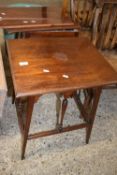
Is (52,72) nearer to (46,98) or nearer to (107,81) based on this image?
(107,81)

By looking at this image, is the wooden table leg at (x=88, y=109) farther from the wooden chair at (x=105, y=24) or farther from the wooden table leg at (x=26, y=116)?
the wooden chair at (x=105, y=24)

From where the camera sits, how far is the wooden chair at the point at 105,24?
203 cm

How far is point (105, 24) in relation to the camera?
2.16 m

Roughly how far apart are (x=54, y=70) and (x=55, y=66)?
40 millimetres

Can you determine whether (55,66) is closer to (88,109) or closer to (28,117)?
(28,117)

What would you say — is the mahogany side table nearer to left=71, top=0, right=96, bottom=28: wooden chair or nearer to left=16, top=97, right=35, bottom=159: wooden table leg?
left=16, top=97, right=35, bottom=159: wooden table leg

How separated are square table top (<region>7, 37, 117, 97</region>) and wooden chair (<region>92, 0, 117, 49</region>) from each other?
28.4 inches

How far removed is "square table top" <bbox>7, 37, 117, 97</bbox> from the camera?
42.6 inches

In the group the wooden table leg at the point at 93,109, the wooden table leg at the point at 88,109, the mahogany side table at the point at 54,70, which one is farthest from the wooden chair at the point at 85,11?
the wooden table leg at the point at 93,109

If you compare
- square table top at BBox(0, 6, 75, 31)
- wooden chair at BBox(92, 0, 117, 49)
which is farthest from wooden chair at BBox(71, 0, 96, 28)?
square table top at BBox(0, 6, 75, 31)

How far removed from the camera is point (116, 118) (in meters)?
1.81

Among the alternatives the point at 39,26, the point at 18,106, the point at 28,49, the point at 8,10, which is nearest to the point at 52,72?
the point at 28,49

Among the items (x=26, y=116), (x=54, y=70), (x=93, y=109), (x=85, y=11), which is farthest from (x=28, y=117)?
(x=85, y=11)

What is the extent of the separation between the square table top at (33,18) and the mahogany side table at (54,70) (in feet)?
0.68
